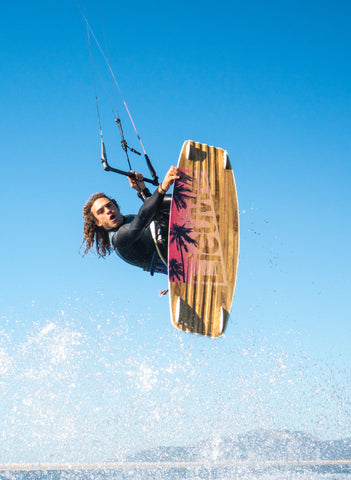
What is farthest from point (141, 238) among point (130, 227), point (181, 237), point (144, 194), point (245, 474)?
point (245, 474)

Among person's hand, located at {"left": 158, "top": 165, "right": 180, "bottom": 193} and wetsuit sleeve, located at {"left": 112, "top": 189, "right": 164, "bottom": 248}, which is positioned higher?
person's hand, located at {"left": 158, "top": 165, "right": 180, "bottom": 193}

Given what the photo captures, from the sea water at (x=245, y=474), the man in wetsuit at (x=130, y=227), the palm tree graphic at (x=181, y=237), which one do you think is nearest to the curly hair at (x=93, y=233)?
the man in wetsuit at (x=130, y=227)

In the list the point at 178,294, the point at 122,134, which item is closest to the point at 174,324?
the point at 178,294

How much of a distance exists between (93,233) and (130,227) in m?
0.95

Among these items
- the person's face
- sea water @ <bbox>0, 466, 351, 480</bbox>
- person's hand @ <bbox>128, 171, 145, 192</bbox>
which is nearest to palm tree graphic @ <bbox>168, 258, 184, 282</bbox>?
the person's face

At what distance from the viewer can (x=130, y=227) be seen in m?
6.46

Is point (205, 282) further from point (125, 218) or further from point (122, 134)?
point (122, 134)

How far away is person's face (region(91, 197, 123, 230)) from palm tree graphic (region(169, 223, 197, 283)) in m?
0.82

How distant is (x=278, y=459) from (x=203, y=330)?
191488mm

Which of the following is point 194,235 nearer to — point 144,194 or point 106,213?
point 144,194

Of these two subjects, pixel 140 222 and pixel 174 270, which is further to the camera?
pixel 174 270

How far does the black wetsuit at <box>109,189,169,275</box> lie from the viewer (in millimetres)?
6348

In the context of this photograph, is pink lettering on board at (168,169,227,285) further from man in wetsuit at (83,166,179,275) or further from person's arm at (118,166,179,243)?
person's arm at (118,166,179,243)

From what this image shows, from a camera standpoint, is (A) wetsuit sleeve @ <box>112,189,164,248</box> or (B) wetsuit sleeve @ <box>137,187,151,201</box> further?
(B) wetsuit sleeve @ <box>137,187,151,201</box>
